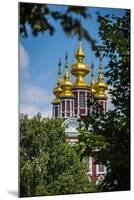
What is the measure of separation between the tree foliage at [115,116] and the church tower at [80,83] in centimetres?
15

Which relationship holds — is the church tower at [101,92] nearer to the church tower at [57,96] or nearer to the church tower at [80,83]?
the church tower at [80,83]

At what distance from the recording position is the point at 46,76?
5840 mm

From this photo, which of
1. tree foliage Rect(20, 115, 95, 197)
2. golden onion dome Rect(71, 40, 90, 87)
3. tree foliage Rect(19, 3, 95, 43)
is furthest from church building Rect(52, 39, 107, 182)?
tree foliage Rect(19, 3, 95, 43)

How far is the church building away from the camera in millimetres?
5891

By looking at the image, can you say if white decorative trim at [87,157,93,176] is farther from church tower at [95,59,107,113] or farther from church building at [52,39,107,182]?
church tower at [95,59,107,113]

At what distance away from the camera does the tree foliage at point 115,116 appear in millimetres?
6125

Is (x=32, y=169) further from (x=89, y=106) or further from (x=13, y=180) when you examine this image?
(x=89, y=106)

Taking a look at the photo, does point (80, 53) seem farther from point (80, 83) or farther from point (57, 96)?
point (57, 96)

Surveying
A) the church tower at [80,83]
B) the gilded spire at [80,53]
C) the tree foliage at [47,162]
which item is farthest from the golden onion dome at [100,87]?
the tree foliage at [47,162]

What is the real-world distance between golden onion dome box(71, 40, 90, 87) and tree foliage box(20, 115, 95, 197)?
40cm

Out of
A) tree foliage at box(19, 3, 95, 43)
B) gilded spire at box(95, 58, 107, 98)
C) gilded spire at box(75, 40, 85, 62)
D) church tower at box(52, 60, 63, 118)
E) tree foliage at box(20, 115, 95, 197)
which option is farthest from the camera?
gilded spire at box(95, 58, 107, 98)

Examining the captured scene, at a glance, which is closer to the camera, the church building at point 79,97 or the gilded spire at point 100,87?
the church building at point 79,97

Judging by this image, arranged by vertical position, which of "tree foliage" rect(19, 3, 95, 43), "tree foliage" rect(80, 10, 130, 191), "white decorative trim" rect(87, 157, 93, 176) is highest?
"tree foliage" rect(19, 3, 95, 43)

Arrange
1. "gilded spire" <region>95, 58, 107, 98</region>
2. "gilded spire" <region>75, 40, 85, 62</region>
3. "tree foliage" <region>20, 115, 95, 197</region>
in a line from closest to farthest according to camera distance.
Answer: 1. "tree foliage" <region>20, 115, 95, 197</region>
2. "gilded spire" <region>75, 40, 85, 62</region>
3. "gilded spire" <region>95, 58, 107, 98</region>
